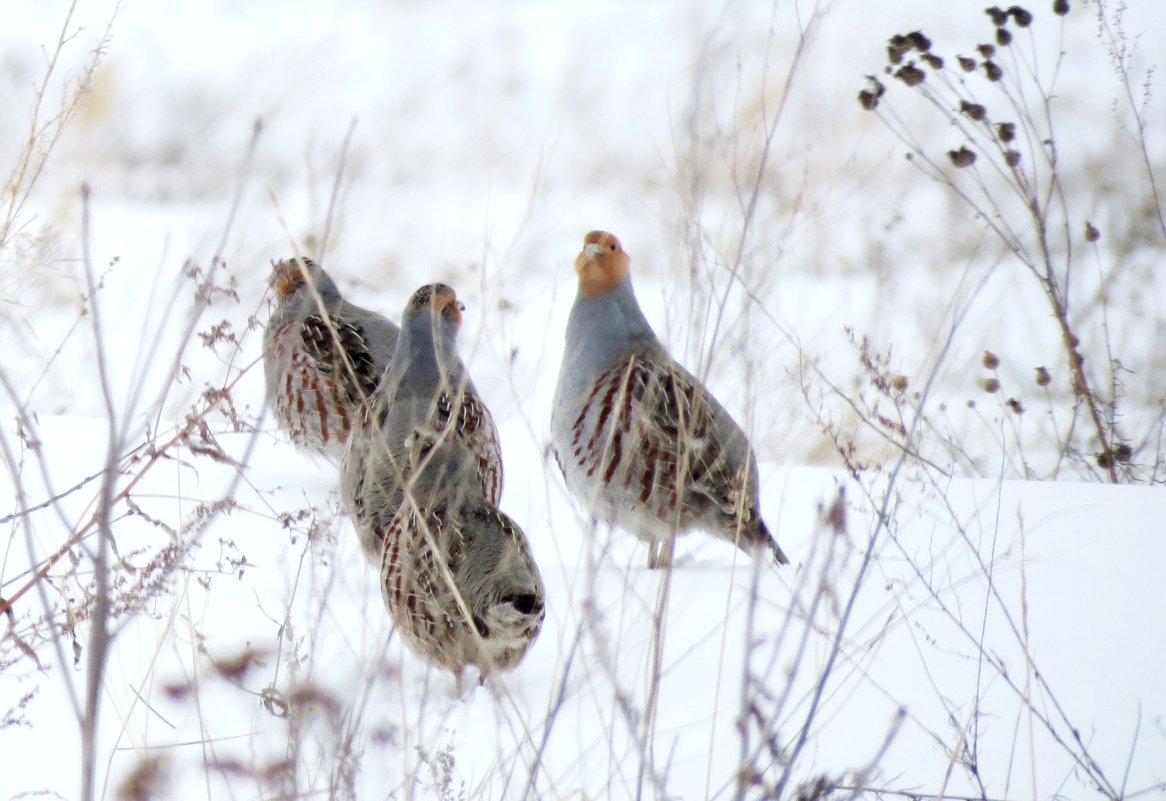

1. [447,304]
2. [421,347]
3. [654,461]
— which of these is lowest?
[654,461]

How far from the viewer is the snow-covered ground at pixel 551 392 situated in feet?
6.15

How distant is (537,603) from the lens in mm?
2291

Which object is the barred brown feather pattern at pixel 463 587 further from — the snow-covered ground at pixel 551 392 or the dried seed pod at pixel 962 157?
the dried seed pod at pixel 962 157

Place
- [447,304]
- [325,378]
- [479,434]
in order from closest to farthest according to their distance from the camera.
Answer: [479,434], [447,304], [325,378]

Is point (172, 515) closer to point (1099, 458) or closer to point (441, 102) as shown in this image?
point (1099, 458)

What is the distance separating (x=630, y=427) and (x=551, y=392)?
2749 millimetres

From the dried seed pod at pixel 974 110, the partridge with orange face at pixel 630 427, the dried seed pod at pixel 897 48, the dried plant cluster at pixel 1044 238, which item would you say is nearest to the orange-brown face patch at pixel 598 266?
the partridge with orange face at pixel 630 427

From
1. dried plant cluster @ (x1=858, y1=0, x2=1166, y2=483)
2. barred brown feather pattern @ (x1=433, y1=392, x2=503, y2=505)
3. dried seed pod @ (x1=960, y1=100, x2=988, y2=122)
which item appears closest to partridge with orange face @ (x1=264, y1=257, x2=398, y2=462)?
Answer: barred brown feather pattern @ (x1=433, y1=392, x2=503, y2=505)

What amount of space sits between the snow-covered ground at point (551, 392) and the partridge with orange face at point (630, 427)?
0.39 ft

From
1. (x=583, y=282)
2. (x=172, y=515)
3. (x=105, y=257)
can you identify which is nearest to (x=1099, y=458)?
(x=583, y=282)

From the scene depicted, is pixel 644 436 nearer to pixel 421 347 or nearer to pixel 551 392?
pixel 421 347

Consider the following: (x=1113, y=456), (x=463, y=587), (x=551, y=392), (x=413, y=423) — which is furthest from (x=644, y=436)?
(x=551, y=392)

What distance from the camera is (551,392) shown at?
5.95 metres

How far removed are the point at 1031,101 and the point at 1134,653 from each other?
7233 mm
